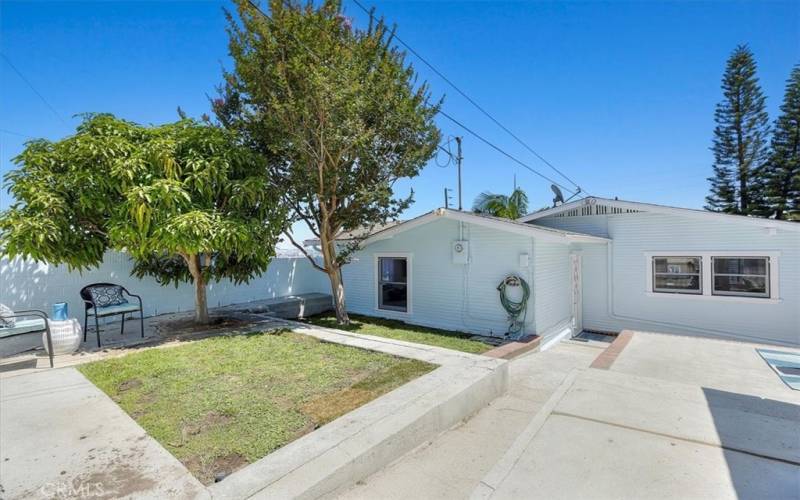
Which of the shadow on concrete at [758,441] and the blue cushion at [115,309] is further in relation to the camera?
the blue cushion at [115,309]

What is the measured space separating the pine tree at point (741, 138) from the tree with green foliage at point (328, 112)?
1991cm

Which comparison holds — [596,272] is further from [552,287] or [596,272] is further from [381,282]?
[381,282]

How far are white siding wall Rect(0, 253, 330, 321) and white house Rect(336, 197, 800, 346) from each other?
2.48m

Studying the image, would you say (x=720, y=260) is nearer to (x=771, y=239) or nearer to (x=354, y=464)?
(x=771, y=239)

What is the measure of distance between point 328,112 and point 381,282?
5065 millimetres

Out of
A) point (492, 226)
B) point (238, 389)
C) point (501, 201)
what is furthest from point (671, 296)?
point (238, 389)

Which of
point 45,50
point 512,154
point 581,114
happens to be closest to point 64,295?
point 45,50

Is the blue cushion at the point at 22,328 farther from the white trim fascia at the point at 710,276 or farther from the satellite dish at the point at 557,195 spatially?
the satellite dish at the point at 557,195

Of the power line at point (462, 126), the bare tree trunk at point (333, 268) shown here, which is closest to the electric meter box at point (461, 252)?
the bare tree trunk at point (333, 268)

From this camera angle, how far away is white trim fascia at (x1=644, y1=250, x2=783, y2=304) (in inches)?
336

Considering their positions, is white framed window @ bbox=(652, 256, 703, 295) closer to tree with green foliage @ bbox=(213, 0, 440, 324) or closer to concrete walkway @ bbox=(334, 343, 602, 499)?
concrete walkway @ bbox=(334, 343, 602, 499)

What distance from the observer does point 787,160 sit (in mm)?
18391

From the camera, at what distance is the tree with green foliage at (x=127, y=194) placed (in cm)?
575

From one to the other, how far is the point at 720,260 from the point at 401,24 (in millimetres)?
9934
